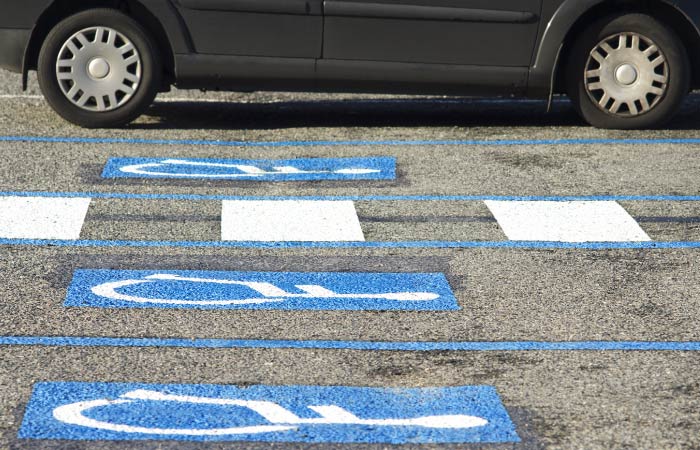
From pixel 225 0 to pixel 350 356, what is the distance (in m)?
4.74

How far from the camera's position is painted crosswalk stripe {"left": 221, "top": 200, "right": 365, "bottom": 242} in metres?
7.84

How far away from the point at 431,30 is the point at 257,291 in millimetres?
3937

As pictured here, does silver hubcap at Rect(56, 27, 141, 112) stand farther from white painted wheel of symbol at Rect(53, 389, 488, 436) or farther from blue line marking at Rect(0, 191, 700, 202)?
white painted wheel of symbol at Rect(53, 389, 488, 436)

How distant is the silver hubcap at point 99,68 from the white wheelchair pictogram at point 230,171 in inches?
35.8

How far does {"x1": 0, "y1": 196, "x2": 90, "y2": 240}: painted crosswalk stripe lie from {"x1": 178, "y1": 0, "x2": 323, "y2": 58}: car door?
210cm

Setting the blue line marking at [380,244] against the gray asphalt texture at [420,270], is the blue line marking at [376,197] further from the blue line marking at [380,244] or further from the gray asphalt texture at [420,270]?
the blue line marking at [380,244]

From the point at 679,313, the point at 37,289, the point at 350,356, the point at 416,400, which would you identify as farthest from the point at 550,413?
the point at 37,289

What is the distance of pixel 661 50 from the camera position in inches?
405

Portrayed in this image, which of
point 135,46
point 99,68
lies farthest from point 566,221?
point 99,68

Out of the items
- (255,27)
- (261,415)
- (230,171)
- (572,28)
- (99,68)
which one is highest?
(572,28)

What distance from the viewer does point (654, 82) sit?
10.4m

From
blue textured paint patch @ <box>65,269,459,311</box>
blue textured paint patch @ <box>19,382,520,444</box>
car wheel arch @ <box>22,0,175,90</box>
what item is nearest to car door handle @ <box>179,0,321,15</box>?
car wheel arch @ <box>22,0,175,90</box>

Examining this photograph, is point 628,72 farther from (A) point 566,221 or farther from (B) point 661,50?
(A) point 566,221

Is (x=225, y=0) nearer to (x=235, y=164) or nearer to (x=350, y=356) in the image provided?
(x=235, y=164)
